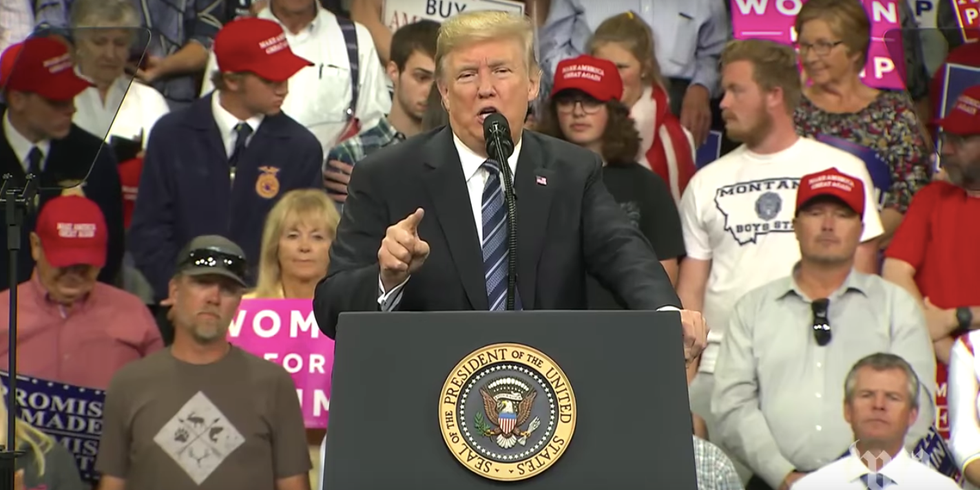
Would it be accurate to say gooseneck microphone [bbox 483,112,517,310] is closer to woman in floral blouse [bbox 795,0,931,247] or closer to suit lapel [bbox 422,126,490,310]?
suit lapel [bbox 422,126,490,310]

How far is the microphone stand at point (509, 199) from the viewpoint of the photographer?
2.45m

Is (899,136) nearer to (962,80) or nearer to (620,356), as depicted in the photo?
(962,80)

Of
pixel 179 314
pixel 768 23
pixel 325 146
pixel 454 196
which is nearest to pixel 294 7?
pixel 325 146

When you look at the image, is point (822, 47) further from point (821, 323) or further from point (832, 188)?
Result: point (821, 323)

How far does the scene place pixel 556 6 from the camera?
5.93 m

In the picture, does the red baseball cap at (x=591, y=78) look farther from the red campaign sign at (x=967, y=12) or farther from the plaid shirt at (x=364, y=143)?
the red campaign sign at (x=967, y=12)

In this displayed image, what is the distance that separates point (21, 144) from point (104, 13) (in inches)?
72.6

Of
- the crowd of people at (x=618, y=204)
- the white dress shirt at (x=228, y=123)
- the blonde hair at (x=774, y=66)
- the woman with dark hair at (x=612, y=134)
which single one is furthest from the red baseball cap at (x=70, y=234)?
the blonde hair at (x=774, y=66)

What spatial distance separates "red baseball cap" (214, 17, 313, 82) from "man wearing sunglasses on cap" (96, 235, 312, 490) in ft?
3.43

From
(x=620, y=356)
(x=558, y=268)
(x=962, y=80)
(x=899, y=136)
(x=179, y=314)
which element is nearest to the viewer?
(x=620, y=356)

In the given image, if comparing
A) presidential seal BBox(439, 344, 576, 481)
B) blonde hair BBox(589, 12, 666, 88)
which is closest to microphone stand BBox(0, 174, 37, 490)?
presidential seal BBox(439, 344, 576, 481)

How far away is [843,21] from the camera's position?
5.79 meters

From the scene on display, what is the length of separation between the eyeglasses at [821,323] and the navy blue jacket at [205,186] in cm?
182

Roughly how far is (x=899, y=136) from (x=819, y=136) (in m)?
0.30
